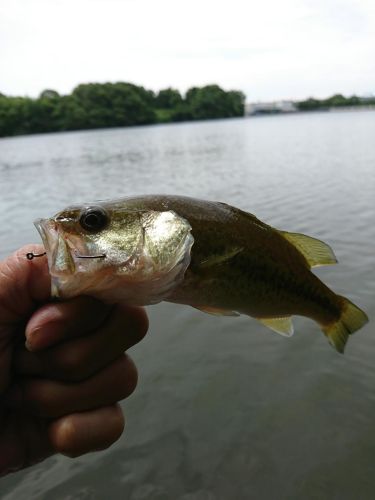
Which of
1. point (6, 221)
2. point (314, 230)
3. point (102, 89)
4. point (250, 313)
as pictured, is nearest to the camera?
point (250, 313)

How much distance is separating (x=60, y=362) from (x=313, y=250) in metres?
1.53

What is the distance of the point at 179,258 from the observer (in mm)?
1905

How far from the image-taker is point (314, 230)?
11.8 m

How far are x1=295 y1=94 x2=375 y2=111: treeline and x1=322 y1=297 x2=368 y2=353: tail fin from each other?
195806 millimetres

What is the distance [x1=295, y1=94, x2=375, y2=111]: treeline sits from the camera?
176m

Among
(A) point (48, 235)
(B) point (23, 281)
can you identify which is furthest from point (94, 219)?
(B) point (23, 281)

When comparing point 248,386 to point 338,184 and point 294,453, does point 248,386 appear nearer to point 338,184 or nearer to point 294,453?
point 294,453

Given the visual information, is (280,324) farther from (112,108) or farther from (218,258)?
(112,108)

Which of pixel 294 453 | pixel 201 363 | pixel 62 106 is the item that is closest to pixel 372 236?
pixel 201 363

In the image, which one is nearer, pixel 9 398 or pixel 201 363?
pixel 9 398

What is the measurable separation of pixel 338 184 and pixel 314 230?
738 cm

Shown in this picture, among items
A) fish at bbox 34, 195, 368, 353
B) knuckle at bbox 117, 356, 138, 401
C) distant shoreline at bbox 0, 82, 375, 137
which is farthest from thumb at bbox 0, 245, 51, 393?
distant shoreline at bbox 0, 82, 375, 137

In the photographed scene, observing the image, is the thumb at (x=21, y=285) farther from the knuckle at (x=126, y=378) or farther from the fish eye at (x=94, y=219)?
the knuckle at (x=126, y=378)

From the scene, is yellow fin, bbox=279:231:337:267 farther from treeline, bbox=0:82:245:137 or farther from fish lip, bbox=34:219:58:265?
treeline, bbox=0:82:245:137
